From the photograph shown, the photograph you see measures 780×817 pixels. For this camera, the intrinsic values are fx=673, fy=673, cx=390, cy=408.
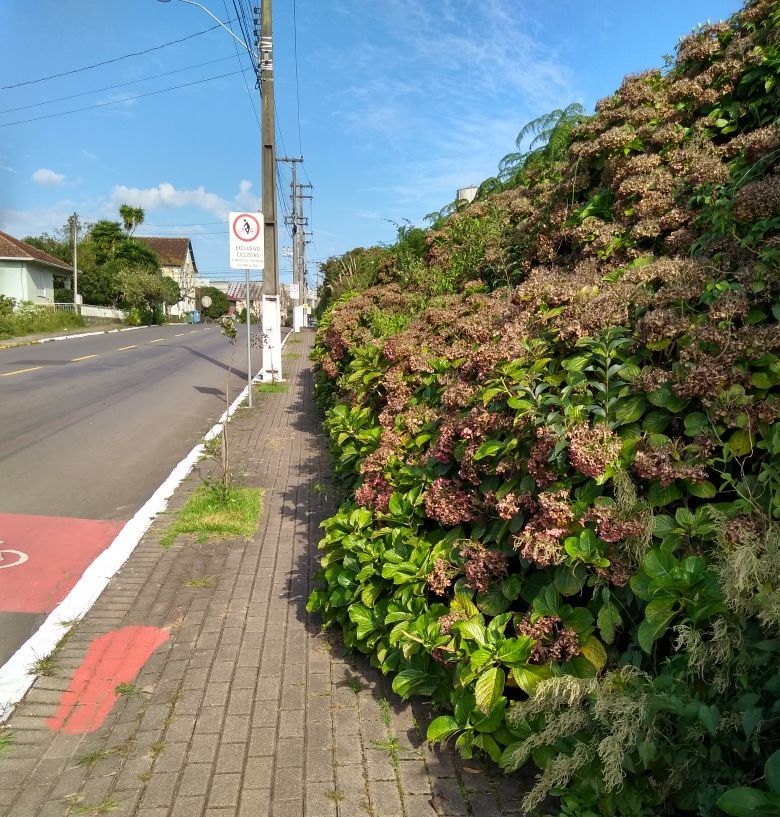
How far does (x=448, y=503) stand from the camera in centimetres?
Answer: 340

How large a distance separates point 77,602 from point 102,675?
2.96 ft

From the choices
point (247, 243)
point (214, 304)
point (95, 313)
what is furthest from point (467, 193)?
point (214, 304)

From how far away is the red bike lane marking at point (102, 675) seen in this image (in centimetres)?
337

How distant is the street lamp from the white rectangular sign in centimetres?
244

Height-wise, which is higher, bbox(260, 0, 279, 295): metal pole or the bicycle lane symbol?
bbox(260, 0, 279, 295): metal pole

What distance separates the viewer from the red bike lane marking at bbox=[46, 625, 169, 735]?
11.0 feet

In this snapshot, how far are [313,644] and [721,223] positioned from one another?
334 cm

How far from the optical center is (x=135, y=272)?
2138 inches

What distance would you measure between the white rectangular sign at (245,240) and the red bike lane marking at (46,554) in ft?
21.6

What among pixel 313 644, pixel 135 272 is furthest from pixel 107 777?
pixel 135 272

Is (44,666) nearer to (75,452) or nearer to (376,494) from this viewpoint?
(376,494)

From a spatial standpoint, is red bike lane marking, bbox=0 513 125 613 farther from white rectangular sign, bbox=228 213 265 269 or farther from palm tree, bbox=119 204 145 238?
palm tree, bbox=119 204 145 238

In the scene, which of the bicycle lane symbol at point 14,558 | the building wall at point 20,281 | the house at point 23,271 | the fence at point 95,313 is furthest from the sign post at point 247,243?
the building wall at point 20,281

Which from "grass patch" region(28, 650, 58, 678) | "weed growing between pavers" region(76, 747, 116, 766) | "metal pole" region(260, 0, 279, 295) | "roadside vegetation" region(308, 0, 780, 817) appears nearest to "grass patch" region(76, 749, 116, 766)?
"weed growing between pavers" region(76, 747, 116, 766)
